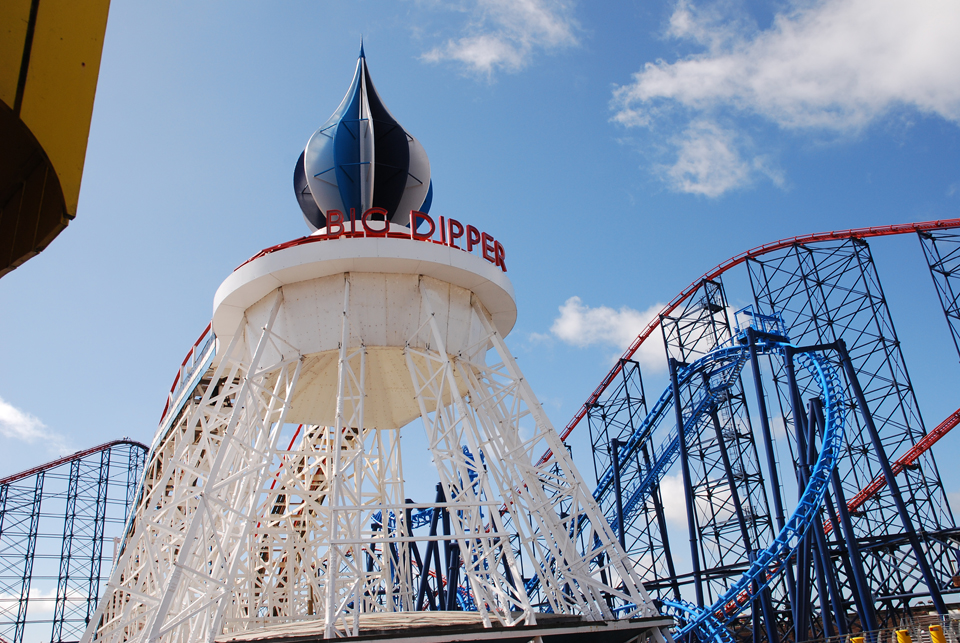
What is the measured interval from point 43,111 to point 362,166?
14396 mm

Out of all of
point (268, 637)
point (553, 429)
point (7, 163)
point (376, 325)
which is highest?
point (376, 325)

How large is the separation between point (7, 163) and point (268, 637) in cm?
971

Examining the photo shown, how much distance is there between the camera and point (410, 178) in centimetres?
1742

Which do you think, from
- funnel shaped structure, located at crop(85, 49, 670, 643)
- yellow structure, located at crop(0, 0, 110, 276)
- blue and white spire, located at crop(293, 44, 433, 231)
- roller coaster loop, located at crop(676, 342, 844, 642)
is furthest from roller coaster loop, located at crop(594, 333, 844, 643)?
yellow structure, located at crop(0, 0, 110, 276)

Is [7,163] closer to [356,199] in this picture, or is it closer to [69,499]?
[356,199]

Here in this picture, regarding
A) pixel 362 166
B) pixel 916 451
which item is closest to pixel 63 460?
pixel 362 166

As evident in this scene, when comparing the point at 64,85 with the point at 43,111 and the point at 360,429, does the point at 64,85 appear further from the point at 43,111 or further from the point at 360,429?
the point at 360,429

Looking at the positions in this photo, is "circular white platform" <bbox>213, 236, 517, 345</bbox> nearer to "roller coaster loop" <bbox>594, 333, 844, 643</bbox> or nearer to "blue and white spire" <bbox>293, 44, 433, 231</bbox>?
"blue and white spire" <bbox>293, 44, 433, 231</bbox>

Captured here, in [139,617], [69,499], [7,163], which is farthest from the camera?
[69,499]

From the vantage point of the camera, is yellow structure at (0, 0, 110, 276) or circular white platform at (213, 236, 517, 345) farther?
circular white platform at (213, 236, 517, 345)

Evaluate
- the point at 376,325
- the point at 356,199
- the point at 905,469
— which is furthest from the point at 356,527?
the point at 905,469

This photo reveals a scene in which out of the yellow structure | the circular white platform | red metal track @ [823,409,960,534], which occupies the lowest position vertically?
the yellow structure

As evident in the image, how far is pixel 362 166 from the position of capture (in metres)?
16.8

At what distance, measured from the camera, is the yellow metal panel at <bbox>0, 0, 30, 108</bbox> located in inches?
103
